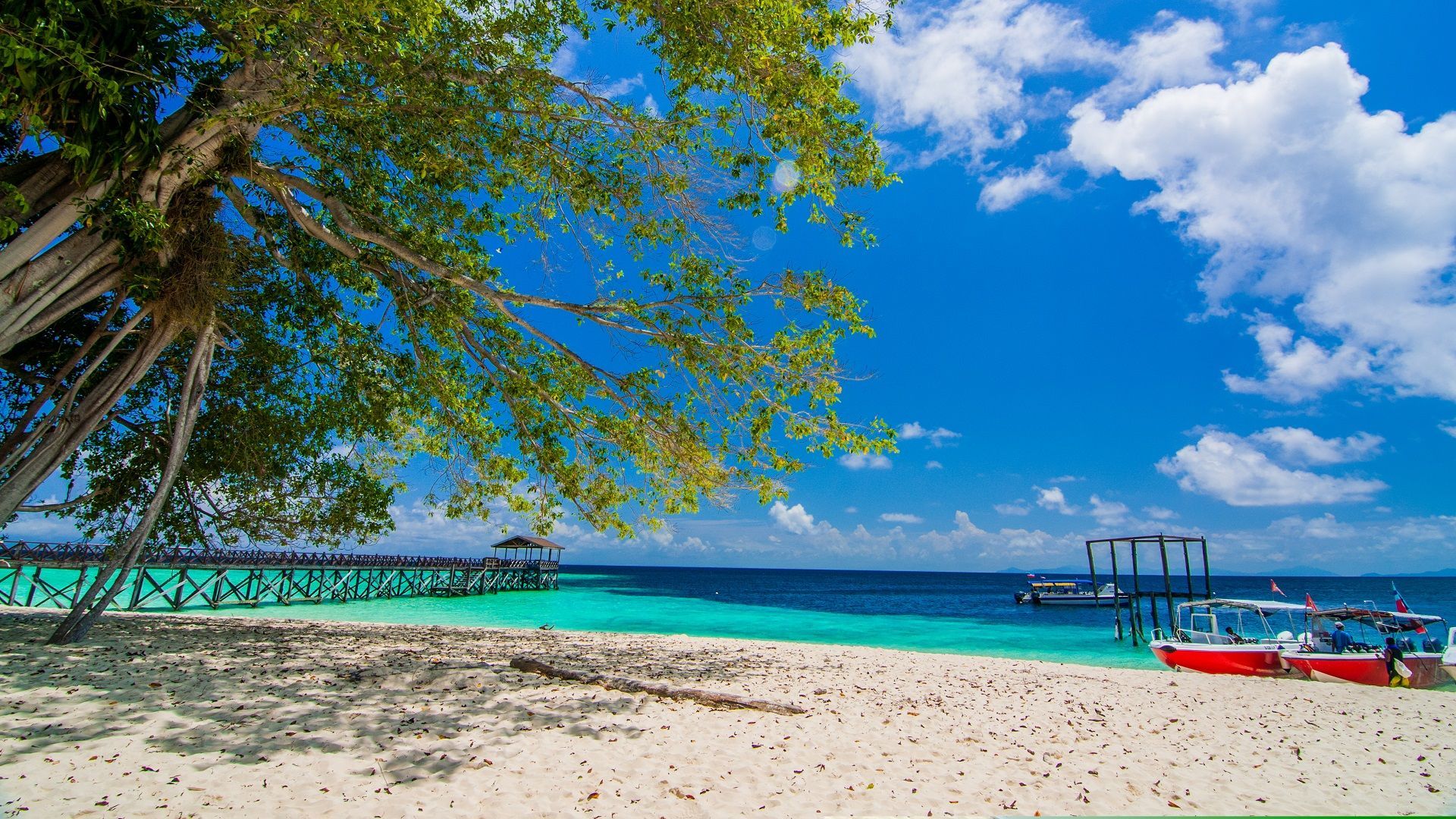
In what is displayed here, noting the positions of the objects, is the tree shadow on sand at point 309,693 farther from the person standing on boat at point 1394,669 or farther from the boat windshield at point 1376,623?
the boat windshield at point 1376,623

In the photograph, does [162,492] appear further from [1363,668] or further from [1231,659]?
[1363,668]

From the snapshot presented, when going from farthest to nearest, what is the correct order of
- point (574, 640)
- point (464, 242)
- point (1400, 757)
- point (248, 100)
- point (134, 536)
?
point (574, 640)
point (464, 242)
point (134, 536)
point (248, 100)
point (1400, 757)

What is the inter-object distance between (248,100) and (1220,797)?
11603 millimetres

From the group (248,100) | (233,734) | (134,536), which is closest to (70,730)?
(233,734)

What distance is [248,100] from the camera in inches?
298

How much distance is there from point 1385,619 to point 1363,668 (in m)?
5.15

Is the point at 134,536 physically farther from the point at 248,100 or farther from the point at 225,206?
the point at 248,100

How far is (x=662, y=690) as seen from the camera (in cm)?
773

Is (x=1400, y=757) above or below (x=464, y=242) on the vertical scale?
below

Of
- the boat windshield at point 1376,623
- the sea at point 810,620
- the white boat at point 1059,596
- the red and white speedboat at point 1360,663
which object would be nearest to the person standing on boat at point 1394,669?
the red and white speedboat at point 1360,663

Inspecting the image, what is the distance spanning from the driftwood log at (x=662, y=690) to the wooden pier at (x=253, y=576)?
28.2 feet

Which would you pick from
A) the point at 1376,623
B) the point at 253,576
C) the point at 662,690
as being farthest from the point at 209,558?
the point at 1376,623

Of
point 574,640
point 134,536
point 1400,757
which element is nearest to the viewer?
point 1400,757

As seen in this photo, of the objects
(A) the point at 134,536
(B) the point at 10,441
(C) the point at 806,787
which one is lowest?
(C) the point at 806,787
